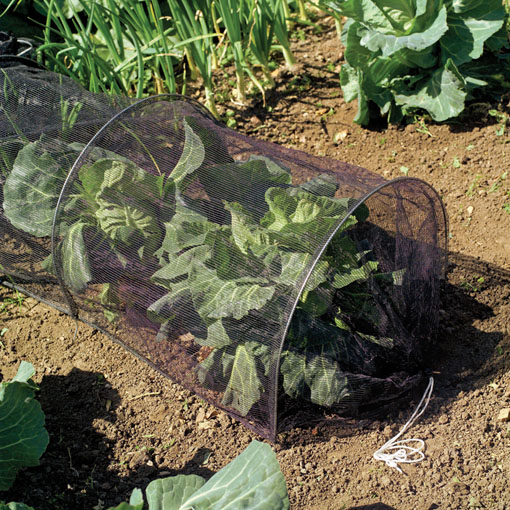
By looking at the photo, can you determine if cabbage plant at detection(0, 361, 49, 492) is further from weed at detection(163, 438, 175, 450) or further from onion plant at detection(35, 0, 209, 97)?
onion plant at detection(35, 0, 209, 97)

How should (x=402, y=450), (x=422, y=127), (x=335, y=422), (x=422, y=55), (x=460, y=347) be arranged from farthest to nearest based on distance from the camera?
(x=422, y=127) → (x=422, y=55) → (x=460, y=347) → (x=335, y=422) → (x=402, y=450)

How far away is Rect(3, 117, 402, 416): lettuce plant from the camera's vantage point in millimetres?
2070

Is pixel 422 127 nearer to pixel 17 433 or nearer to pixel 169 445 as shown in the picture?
pixel 169 445

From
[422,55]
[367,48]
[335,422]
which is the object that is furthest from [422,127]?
[335,422]

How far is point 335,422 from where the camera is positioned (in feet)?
7.86

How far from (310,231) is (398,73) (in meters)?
1.84

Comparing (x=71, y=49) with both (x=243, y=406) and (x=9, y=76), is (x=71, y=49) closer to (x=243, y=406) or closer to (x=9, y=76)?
(x=9, y=76)

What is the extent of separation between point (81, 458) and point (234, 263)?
973mm

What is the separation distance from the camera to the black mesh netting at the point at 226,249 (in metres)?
2.11

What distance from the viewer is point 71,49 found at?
11.3 feet

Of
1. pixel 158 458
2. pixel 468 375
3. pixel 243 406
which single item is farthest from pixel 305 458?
pixel 468 375

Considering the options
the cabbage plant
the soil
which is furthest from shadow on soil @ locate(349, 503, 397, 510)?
the cabbage plant

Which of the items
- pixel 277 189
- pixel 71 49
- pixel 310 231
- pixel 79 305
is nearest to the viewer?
pixel 310 231

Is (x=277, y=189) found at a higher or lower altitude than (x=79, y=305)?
higher
